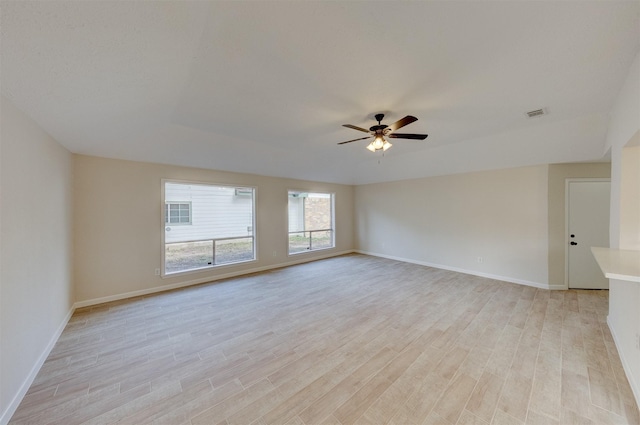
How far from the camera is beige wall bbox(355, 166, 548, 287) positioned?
4.36m

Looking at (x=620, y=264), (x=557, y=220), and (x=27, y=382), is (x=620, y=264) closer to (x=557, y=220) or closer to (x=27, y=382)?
(x=557, y=220)

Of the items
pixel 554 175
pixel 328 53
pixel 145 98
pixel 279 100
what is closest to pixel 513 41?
pixel 328 53

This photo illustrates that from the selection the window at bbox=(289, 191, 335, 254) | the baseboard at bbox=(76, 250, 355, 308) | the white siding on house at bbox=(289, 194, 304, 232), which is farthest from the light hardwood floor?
the white siding on house at bbox=(289, 194, 304, 232)

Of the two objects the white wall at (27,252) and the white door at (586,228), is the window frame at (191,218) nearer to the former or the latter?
the white wall at (27,252)

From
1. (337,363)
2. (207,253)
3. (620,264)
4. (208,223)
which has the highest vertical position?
(208,223)

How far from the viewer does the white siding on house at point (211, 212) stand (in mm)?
5574

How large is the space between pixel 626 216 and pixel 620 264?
3.59 feet

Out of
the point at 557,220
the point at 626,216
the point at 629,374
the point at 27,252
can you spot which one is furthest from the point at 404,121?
the point at 557,220

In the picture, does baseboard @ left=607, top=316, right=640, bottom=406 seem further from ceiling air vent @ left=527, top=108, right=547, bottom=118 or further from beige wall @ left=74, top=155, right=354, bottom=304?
A: beige wall @ left=74, top=155, right=354, bottom=304

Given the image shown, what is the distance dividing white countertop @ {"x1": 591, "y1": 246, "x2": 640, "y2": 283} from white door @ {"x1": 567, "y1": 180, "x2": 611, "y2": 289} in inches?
101

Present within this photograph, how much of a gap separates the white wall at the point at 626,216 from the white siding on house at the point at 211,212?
5736mm

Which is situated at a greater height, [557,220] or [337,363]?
[557,220]

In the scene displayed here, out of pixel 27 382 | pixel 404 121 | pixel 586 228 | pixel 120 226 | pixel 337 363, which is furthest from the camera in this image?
pixel 586 228

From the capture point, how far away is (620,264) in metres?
1.66
